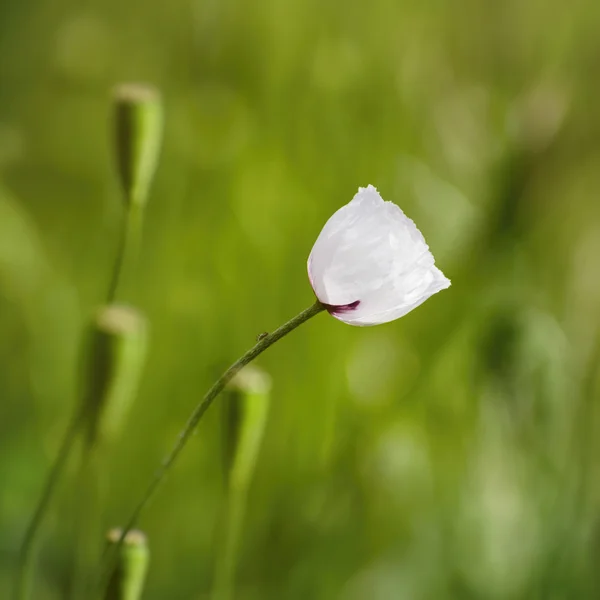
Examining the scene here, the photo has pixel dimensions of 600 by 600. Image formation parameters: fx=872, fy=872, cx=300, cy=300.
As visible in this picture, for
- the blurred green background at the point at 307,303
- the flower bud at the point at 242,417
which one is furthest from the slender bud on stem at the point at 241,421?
the blurred green background at the point at 307,303

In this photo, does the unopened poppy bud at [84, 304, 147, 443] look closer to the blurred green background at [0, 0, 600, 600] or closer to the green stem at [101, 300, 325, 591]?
the green stem at [101, 300, 325, 591]

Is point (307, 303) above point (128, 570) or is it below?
above

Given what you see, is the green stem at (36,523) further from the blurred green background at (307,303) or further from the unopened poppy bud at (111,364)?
the blurred green background at (307,303)

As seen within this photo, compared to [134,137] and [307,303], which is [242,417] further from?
[307,303]

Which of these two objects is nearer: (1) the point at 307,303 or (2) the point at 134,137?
(2) the point at 134,137

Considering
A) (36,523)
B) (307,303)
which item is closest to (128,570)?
(36,523)

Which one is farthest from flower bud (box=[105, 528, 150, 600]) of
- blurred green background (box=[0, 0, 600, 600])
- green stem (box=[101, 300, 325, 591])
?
blurred green background (box=[0, 0, 600, 600])
